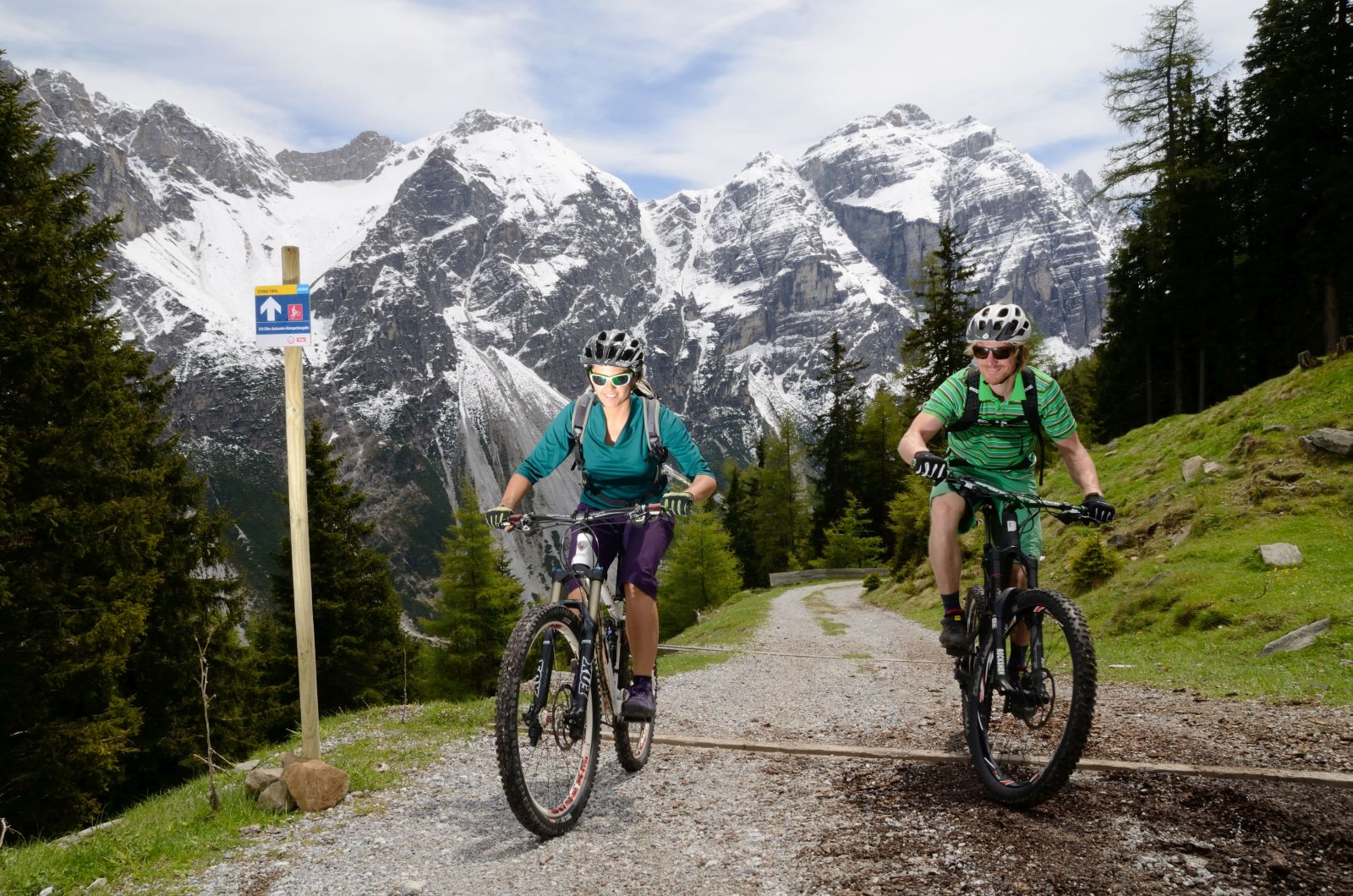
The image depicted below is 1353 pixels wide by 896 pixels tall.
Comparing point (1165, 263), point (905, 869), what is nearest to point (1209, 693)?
point (905, 869)

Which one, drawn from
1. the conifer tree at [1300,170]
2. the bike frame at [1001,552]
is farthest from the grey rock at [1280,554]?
the conifer tree at [1300,170]

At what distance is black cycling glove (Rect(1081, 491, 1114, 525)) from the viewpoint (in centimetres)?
470

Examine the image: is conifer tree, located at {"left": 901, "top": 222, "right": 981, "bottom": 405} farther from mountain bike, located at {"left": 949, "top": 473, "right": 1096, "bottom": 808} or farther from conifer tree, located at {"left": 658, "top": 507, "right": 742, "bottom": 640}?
mountain bike, located at {"left": 949, "top": 473, "right": 1096, "bottom": 808}

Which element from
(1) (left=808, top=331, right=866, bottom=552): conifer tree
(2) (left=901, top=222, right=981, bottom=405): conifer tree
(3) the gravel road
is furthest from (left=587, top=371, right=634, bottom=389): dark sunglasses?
(1) (left=808, top=331, right=866, bottom=552): conifer tree

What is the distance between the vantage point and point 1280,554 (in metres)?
12.6

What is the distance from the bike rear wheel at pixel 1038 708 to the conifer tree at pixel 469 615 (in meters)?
29.9

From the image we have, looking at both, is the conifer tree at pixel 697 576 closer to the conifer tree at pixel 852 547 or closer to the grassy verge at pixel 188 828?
the conifer tree at pixel 852 547

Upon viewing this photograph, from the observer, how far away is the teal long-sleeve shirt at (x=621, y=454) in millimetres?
5562

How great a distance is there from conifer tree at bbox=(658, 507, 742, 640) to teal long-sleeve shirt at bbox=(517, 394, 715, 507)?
4345 cm

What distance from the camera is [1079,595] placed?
1597 cm

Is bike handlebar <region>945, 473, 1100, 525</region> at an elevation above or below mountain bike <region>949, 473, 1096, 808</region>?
above

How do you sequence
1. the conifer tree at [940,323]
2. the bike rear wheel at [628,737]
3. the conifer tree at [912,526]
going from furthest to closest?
the conifer tree at [940,323] < the conifer tree at [912,526] < the bike rear wheel at [628,737]

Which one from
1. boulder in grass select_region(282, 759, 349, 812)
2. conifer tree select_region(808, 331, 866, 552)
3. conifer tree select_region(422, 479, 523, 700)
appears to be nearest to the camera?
boulder in grass select_region(282, 759, 349, 812)

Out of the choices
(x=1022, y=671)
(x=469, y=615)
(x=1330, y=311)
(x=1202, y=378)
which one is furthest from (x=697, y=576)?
(x=1022, y=671)
